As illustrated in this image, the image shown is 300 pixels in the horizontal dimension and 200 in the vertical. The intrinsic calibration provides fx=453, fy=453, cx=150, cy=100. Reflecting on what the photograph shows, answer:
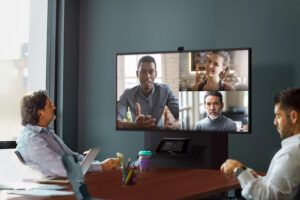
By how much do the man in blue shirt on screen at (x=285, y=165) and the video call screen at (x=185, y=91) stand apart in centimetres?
141

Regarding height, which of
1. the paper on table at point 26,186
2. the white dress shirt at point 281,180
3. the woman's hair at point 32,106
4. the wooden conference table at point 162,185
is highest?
the woman's hair at point 32,106

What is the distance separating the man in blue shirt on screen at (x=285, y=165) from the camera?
2.14 meters

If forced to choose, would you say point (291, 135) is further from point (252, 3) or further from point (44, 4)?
point (44, 4)

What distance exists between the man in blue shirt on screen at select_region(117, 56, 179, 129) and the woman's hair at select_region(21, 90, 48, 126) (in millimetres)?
924

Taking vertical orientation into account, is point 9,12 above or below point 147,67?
above

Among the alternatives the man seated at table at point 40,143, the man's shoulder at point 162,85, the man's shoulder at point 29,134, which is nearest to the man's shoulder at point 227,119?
the man's shoulder at point 162,85

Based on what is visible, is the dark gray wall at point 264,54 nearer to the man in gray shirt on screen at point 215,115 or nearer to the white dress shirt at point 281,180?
the man in gray shirt on screen at point 215,115

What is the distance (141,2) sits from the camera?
4836 millimetres

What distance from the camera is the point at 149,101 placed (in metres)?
4.13

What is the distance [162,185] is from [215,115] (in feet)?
4.55

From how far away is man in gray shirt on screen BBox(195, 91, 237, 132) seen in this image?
386 cm

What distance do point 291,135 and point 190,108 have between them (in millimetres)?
A: 1656

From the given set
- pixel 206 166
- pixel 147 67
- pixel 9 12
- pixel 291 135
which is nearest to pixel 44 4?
pixel 9 12

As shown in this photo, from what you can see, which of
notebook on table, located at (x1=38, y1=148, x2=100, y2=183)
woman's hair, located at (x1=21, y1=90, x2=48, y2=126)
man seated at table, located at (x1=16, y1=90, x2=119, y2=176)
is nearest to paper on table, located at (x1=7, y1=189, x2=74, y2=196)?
notebook on table, located at (x1=38, y1=148, x2=100, y2=183)
